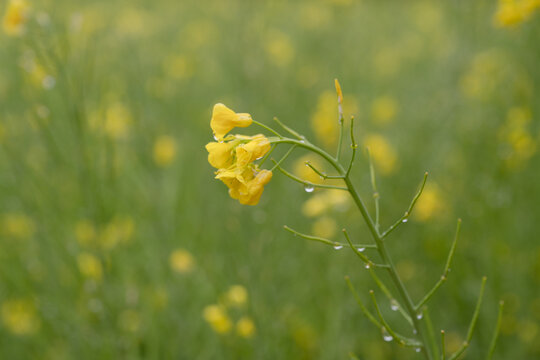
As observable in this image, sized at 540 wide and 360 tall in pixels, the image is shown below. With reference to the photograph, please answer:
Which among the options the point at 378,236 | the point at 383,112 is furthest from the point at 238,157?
the point at 383,112

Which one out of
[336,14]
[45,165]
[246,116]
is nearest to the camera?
[246,116]

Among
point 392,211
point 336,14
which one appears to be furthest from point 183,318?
point 336,14

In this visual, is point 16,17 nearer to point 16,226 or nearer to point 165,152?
point 165,152

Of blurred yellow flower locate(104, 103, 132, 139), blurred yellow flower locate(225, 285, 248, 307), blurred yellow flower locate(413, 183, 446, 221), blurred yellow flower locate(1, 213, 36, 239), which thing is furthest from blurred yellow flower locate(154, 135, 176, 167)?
blurred yellow flower locate(413, 183, 446, 221)

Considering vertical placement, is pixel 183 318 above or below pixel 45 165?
below

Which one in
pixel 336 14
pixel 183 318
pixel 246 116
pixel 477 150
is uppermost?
pixel 336 14

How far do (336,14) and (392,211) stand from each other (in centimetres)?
266

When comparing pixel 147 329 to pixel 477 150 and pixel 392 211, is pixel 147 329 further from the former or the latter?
pixel 477 150

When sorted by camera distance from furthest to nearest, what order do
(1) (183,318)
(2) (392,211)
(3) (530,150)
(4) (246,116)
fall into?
(2) (392,211) → (3) (530,150) → (1) (183,318) → (4) (246,116)

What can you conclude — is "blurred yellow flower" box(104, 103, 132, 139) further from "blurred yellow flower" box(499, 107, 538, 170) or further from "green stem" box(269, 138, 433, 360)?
"green stem" box(269, 138, 433, 360)

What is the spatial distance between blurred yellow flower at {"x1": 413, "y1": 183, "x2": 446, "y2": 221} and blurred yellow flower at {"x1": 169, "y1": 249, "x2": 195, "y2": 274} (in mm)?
1306

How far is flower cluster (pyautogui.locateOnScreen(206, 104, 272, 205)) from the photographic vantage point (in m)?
0.96

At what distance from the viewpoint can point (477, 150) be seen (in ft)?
9.73

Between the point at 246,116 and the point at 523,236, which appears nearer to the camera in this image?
the point at 246,116
